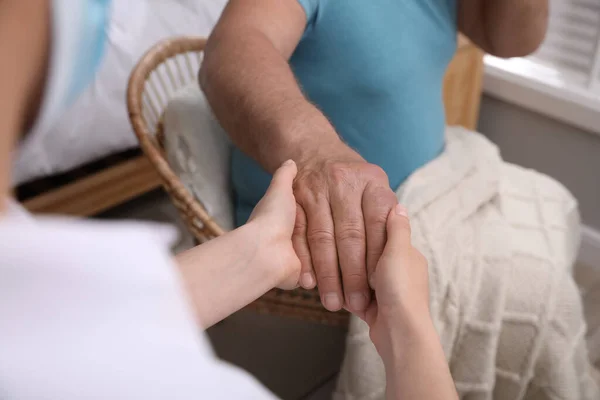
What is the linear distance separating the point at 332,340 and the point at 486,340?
609 mm

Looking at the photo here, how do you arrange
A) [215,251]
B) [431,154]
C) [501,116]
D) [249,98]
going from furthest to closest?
[501,116]
[431,154]
[249,98]
[215,251]

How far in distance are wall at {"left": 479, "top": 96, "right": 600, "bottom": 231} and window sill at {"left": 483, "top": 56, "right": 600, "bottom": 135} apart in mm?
37

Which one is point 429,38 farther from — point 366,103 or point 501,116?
point 501,116

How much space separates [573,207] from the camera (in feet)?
3.51

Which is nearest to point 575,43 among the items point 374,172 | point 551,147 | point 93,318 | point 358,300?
point 551,147

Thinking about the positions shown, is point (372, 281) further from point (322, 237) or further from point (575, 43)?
point (575, 43)

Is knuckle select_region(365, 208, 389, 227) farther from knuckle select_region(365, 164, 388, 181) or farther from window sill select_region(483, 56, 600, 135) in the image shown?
window sill select_region(483, 56, 600, 135)

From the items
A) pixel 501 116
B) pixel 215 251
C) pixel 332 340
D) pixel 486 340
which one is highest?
pixel 215 251

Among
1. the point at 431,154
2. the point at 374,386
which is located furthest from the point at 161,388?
the point at 431,154

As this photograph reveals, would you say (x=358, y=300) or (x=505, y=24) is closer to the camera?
(x=358, y=300)

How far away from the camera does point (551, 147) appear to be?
63.7 inches

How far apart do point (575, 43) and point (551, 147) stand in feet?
1.01

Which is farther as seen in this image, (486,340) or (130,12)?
Result: (130,12)

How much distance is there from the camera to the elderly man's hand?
661 mm
